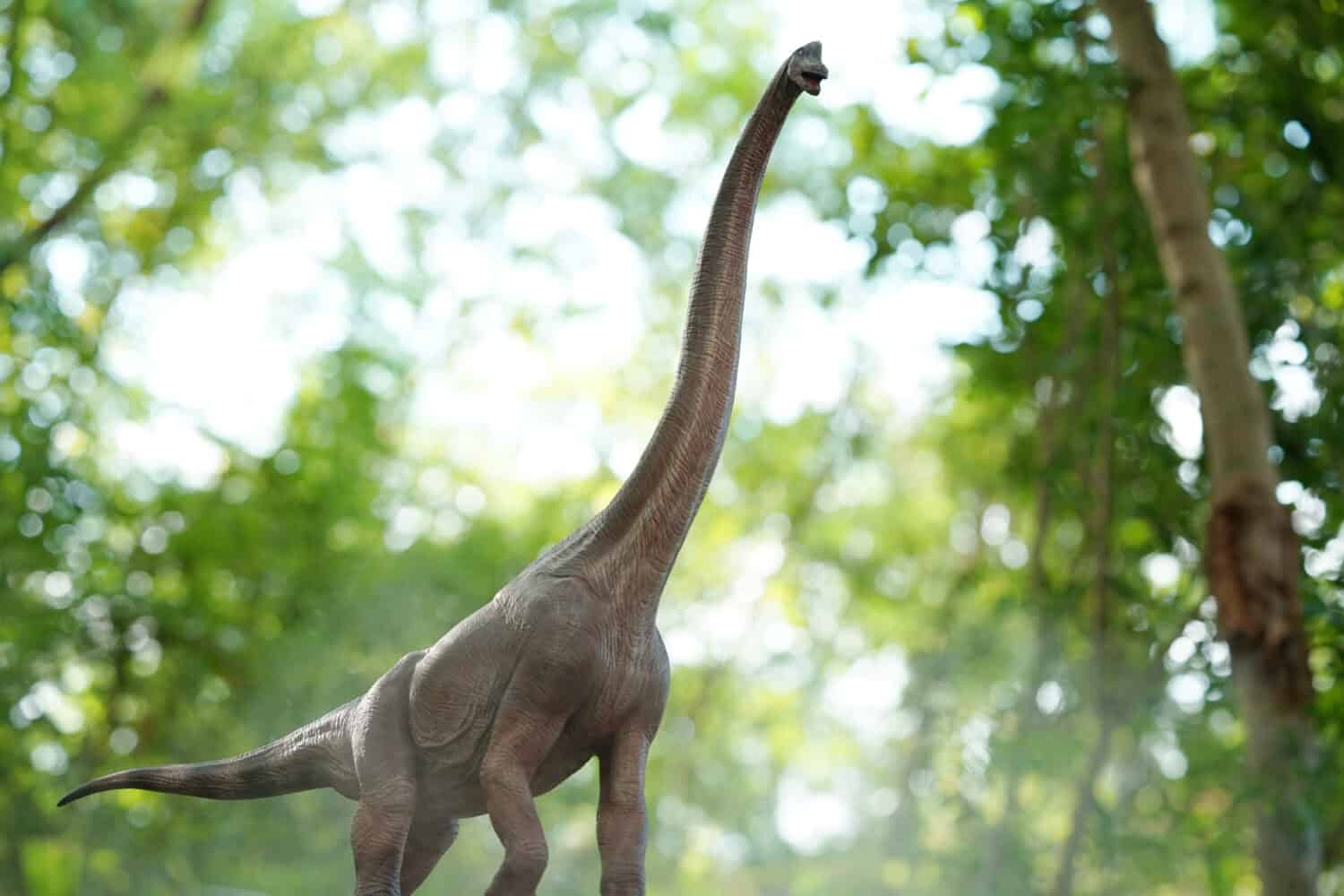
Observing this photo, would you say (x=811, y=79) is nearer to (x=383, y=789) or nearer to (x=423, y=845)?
(x=383, y=789)

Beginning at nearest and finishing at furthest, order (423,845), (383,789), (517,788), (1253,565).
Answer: (517,788), (383,789), (423,845), (1253,565)

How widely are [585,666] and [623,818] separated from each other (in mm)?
265

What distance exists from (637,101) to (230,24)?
12.0ft

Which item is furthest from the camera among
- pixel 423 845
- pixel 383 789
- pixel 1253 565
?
pixel 1253 565

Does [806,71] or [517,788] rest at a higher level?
[806,71]

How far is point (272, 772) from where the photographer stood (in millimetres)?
2791

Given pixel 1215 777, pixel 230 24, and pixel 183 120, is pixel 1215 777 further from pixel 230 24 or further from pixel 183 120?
pixel 230 24

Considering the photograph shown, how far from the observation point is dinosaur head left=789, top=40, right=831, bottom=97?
2354 mm

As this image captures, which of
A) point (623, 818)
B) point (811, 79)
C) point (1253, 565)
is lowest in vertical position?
point (1253, 565)

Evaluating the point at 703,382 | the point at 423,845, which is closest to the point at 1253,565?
the point at 703,382

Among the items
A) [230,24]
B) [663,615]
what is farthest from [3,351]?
[663,615]

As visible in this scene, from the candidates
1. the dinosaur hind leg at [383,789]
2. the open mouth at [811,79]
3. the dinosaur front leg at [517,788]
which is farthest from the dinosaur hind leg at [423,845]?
the open mouth at [811,79]

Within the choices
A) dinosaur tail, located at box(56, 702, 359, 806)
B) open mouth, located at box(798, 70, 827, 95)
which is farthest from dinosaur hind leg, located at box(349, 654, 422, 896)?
open mouth, located at box(798, 70, 827, 95)

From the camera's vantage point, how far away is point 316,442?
1019 cm
